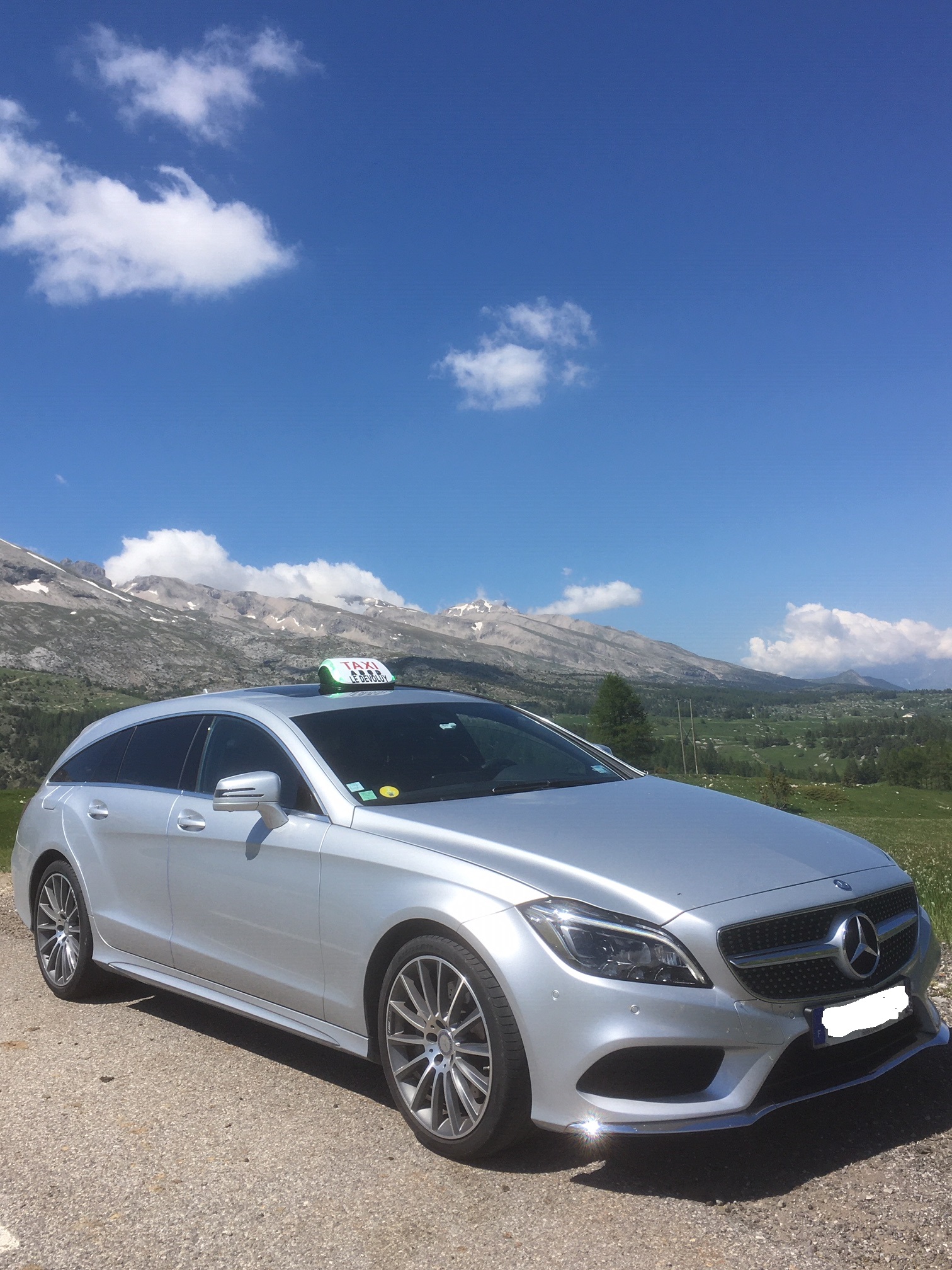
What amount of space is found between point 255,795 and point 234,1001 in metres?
1.08

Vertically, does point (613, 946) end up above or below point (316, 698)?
below

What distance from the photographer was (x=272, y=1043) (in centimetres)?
515

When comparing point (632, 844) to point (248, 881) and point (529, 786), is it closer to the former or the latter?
point (529, 786)

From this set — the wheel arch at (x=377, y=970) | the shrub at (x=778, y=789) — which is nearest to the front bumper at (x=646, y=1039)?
the wheel arch at (x=377, y=970)

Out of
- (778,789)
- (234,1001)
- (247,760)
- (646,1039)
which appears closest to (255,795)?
(247,760)

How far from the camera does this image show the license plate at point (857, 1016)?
131 inches

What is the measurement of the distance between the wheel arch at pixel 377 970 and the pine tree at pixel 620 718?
10860cm

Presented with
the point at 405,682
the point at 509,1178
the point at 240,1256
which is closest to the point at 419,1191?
the point at 509,1178

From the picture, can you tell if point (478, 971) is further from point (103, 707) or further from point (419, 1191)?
point (103, 707)

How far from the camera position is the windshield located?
179 inches

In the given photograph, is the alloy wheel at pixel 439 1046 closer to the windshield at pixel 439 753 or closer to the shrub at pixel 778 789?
the windshield at pixel 439 753

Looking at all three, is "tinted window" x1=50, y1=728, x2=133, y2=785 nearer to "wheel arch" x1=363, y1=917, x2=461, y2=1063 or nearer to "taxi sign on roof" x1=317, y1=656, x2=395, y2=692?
"taxi sign on roof" x1=317, y1=656, x2=395, y2=692

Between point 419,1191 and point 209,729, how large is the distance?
9.13ft

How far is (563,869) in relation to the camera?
3.53m
